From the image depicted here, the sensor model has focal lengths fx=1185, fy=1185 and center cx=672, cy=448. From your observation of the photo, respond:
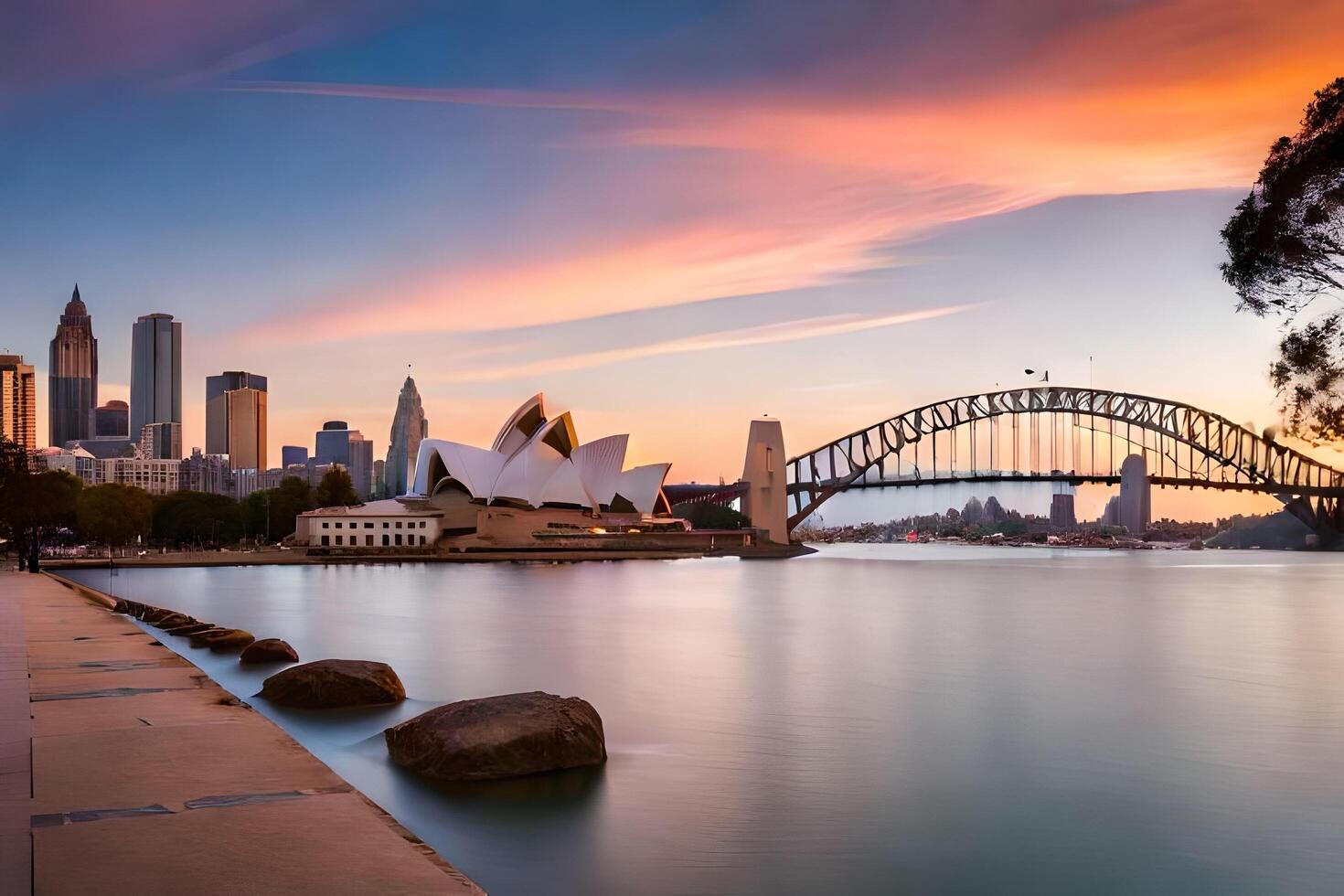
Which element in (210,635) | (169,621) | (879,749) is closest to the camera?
(879,749)

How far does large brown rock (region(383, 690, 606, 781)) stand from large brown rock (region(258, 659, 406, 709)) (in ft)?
16.1

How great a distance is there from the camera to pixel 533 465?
402 feet

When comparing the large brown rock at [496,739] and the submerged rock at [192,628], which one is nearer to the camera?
the large brown rock at [496,739]

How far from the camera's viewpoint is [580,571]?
8894cm

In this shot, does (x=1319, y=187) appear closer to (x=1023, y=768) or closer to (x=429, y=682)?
(x=1023, y=768)

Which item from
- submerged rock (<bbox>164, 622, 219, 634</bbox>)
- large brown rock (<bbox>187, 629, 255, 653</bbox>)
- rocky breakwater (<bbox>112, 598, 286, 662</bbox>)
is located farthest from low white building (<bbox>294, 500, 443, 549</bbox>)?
large brown rock (<bbox>187, 629, 255, 653</bbox>)

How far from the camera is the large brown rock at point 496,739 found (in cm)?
1233

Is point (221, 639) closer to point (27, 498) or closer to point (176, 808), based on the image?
point (176, 808)

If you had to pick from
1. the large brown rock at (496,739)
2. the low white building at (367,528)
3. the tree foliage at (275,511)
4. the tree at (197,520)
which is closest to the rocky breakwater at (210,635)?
the large brown rock at (496,739)

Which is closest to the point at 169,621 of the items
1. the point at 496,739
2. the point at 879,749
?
the point at 879,749

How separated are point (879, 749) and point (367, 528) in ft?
343

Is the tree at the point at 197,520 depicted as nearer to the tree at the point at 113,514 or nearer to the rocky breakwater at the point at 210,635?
the tree at the point at 113,514

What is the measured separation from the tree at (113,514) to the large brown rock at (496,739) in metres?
99.9

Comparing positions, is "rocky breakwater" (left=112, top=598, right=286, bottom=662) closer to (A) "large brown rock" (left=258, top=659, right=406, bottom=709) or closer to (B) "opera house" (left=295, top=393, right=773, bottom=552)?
(A) "large brown rock" (left=258, top=659, right=406, bottom=709)
